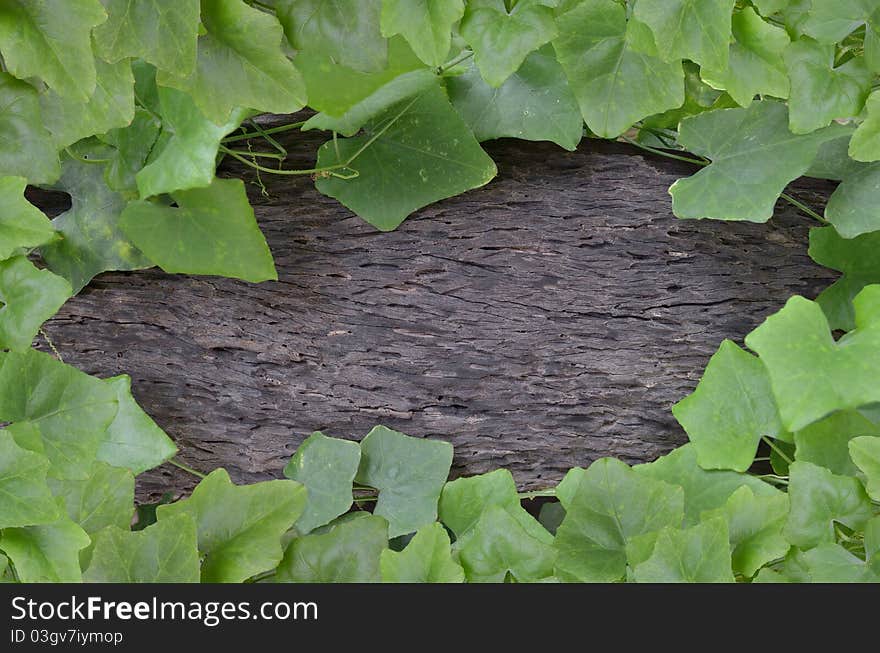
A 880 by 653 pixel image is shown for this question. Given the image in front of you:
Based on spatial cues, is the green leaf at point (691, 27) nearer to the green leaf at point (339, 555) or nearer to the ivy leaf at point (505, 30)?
the ivy leaf at point (505, 30)

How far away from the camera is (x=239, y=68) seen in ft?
1.96

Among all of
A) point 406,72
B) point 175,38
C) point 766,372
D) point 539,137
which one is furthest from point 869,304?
point 175,38

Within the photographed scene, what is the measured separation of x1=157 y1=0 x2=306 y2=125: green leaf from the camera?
0.57 metres

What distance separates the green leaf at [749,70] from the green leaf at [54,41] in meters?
0.50

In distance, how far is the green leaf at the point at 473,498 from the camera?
0.81 m

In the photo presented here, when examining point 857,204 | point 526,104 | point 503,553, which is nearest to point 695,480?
point 503,553

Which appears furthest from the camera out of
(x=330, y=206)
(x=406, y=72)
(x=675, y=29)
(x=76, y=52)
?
(x=330, y=206)

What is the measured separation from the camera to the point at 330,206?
0.85 metres

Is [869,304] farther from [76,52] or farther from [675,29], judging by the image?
[76,52]

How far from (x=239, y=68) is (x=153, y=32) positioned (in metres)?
0.07

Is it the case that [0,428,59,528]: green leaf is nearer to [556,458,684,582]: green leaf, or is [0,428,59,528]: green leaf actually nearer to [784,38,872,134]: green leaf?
[556,458,684,582]: green leaf

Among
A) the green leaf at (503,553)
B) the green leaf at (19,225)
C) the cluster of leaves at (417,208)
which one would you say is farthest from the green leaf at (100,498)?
the green leaf at (503,553)

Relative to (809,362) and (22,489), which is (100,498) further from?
(809,362)
